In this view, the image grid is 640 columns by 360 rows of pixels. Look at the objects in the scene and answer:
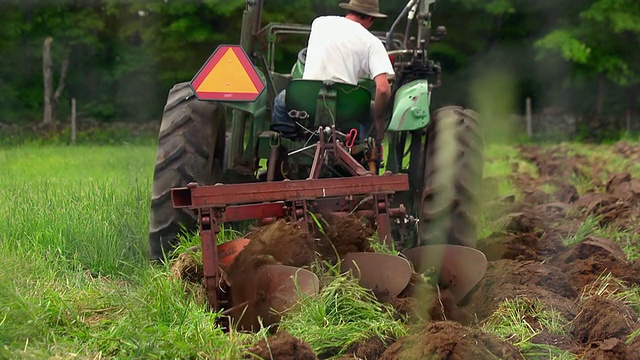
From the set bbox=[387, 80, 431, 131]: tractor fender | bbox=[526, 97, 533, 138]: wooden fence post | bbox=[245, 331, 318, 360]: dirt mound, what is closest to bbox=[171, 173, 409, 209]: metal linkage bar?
bbox=[387, 80, 431, 131]: tractor fender

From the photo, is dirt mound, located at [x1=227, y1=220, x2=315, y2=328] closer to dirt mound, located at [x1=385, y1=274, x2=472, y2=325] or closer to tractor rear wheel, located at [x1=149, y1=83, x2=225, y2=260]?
dirt mound, located at [x1=385, y1=274, x2=472, y2=325]

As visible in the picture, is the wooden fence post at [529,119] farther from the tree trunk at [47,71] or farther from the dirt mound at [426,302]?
the tree trunk at [47,71]

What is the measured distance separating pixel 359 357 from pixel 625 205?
158 inches

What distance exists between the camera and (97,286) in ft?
11.8

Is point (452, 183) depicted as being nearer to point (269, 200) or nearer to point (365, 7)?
point (365, 7)

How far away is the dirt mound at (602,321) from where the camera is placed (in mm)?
2955

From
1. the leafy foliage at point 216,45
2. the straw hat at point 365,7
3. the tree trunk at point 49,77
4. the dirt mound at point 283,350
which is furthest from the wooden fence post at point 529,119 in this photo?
the straw hat at point 365,7

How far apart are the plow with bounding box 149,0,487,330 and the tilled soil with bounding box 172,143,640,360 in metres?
0.11

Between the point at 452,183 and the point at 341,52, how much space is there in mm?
793

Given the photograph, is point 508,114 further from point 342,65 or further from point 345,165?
point 342,65

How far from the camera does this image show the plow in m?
3.20

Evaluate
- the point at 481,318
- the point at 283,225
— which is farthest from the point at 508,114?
the point at 481,318

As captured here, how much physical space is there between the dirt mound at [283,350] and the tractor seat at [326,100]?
163cm

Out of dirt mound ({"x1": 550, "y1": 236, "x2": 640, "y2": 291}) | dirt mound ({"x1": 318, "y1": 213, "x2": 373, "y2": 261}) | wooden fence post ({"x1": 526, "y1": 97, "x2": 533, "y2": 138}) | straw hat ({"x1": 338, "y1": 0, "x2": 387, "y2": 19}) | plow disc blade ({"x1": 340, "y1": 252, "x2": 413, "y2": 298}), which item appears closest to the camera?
wooden fence post ({"x1": 526, "y1": 97, "x2": 533, "y2": 138})
